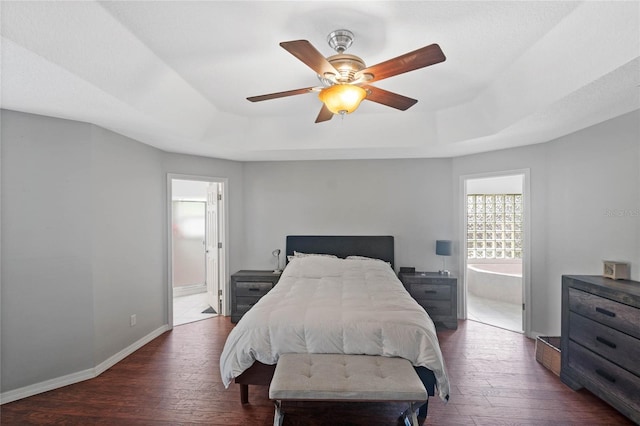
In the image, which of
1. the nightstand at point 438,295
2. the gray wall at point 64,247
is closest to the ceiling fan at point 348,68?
the gray wall at point 64,247

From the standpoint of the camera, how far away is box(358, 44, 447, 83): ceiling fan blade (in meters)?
1.45

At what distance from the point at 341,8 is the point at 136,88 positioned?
1.65 metres

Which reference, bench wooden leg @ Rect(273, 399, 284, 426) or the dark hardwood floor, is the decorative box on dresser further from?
bench wooden leg @ Rect(273, 399, 284, 426)

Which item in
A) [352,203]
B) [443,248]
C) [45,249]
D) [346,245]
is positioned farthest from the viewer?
[352,203]

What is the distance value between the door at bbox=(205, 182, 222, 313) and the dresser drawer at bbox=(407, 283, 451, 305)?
111 inches

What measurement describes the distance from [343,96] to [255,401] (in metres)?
2.38

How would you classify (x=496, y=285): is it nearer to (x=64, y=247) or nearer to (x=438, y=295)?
(x=438, y=295)

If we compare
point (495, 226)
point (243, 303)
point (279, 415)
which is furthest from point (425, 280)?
point (495, 226)

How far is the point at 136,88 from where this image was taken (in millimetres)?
2258

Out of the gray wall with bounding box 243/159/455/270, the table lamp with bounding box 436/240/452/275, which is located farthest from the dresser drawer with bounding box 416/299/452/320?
the gray wall with bounding box 243/159/455/270

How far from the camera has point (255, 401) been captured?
237 cm

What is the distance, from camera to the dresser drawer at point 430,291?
3.92 meters

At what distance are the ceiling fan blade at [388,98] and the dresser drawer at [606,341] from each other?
2.26m

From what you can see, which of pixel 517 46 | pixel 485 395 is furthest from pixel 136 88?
pixel 485 395
